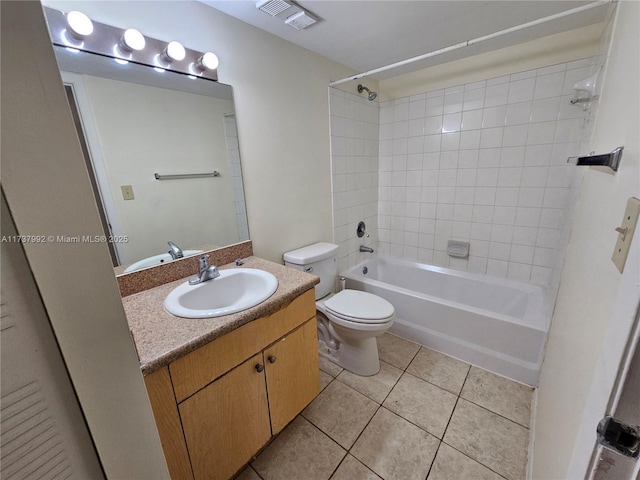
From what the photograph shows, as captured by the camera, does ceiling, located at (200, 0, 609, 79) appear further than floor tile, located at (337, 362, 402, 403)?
No

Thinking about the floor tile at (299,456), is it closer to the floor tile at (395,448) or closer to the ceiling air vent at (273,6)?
the floor tile at (395,448)

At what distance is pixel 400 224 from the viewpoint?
2.67 meters

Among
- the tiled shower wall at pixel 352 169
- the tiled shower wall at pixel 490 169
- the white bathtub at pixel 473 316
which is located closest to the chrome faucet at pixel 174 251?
the tiled shower wall at pixel 352 169

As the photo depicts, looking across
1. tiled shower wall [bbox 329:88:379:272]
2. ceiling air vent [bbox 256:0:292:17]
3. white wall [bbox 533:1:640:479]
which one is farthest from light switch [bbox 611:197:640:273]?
tiled shower wall [bbox 329:88:379:272]

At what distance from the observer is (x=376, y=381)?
167 centimetres

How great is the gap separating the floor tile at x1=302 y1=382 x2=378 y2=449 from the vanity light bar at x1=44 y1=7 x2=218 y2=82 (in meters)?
1.90

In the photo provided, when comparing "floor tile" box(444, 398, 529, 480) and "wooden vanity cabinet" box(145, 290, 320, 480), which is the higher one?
"wooden vanity cabinet" box(145, 290, 320, 480)

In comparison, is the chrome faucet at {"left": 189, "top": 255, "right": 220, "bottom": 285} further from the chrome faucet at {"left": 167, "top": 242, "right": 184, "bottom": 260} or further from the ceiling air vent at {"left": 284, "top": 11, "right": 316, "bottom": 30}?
the ceiling air vent at {"left": 284, "top": 11, "right": 316, "bottom": 30}

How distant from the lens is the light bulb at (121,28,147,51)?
1.03 m

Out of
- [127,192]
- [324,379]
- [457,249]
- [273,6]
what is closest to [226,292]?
[127,192]

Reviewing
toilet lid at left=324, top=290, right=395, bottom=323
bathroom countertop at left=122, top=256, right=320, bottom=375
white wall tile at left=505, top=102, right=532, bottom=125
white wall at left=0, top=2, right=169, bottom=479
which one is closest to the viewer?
white wall at left=0, top=2, right=169, bottom=479

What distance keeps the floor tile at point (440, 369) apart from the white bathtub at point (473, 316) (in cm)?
7

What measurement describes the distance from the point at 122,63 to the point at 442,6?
1593mm

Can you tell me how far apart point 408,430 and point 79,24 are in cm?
227
